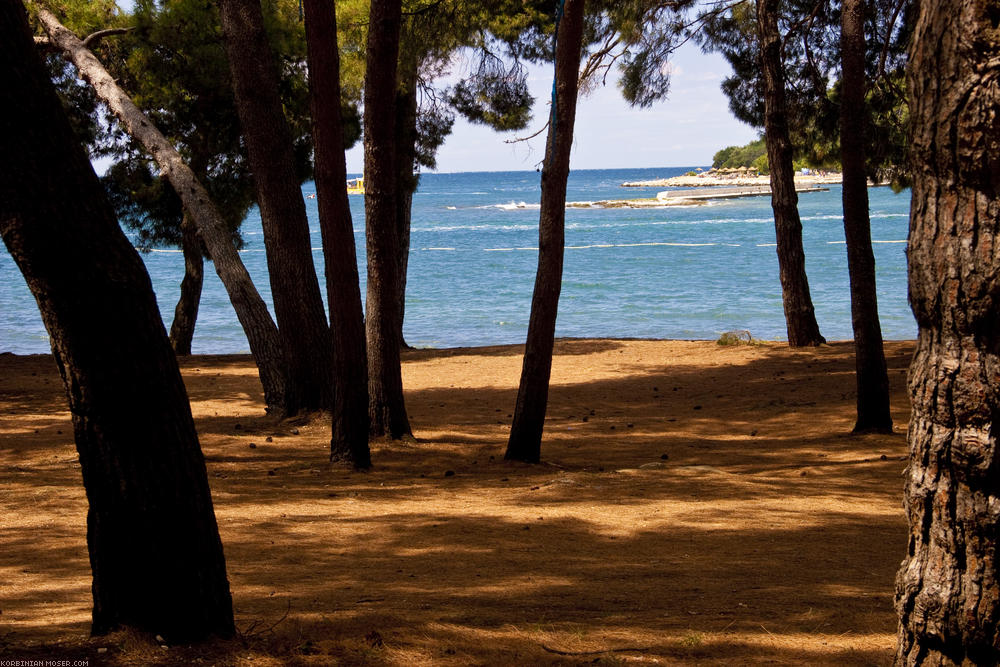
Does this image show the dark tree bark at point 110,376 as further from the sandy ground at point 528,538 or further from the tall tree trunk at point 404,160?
the tall tree trunk at point 404,160

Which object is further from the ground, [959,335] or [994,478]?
[959,335]

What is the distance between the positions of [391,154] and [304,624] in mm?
4761

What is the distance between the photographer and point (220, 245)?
374 inches

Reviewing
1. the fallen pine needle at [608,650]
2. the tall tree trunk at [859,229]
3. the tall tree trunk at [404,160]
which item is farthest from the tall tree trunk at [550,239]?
the tall tree trunk at [404,160]

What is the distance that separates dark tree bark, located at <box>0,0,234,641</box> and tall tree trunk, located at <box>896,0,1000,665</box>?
2.22m

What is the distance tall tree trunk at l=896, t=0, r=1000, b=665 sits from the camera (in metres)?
2.44

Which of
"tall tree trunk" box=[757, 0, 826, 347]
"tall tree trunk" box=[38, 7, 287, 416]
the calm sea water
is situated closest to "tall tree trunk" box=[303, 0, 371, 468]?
"tall tree trunk" box=[38, 7, 287, 416]

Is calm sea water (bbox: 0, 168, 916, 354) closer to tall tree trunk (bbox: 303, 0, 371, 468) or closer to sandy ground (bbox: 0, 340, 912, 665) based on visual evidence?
sandy ground (bbox: 0, 340, 912, 665)

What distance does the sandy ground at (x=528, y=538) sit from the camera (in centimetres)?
321

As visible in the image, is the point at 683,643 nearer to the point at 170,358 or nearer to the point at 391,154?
the point at 170,358

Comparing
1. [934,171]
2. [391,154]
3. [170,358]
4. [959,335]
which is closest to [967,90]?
[934,171]

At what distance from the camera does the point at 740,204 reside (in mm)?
77250

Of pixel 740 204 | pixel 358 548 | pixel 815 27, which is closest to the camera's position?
pixel 358 548

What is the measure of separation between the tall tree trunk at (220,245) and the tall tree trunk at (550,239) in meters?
2.96
